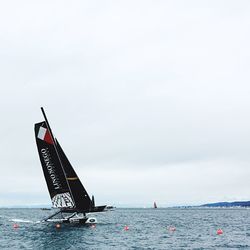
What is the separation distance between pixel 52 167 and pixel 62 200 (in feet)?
16.8

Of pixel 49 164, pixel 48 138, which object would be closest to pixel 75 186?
pixel 49 164

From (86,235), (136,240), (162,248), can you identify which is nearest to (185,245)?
(162,248)

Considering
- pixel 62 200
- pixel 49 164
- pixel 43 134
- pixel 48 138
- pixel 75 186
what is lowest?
pixel 62 200

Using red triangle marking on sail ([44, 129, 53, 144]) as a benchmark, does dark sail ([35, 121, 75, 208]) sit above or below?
below

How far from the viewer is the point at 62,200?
6169 cm

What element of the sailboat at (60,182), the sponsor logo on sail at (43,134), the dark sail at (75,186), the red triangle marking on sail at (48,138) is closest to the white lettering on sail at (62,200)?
the sailboat at (60,182)

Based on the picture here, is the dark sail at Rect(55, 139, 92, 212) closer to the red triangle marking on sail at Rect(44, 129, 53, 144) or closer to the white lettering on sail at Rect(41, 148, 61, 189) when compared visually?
the red triangle marking on sail at Rect(44, 129, 53, 144)

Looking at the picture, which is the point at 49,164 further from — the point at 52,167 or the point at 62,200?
the point at 62,200

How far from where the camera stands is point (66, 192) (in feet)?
202

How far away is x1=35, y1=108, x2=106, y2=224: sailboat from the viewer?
200 feet

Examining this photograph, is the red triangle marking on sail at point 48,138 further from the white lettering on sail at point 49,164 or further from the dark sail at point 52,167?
the white lettering on sail at point 49,164

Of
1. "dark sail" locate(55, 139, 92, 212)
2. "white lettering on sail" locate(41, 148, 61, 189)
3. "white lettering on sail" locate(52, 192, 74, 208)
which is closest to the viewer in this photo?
"white lettering on sail" locate(41, 148, 61, 189)

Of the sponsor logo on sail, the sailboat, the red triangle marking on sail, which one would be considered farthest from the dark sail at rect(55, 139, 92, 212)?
the sponsor logo on sail

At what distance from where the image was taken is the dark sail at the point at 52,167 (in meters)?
60.8
